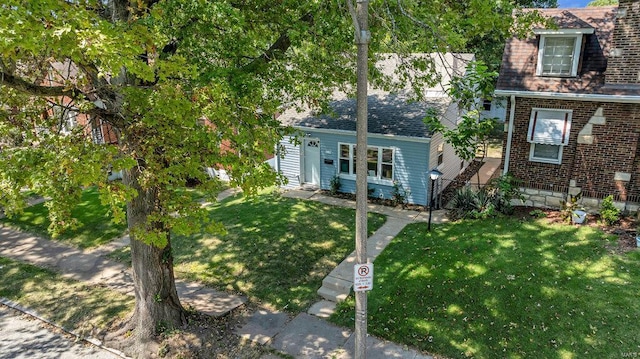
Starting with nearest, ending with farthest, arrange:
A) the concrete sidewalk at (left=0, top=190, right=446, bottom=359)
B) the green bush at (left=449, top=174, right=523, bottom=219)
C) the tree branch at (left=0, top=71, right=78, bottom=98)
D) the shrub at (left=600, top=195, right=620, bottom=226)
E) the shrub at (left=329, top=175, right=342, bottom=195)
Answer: the tree branch at (left=0, top=71, right=78, bottom=98)
the concrete sidewalk at (left=0, top=190, right=446, bottom=359)
the shrub at (left=600, top=195, right=620, bottom=226)
the green bush at (left=449, top=174, right=523, bottom=219)
the shrub at (left=329, top=175, right=342, bottom=195)

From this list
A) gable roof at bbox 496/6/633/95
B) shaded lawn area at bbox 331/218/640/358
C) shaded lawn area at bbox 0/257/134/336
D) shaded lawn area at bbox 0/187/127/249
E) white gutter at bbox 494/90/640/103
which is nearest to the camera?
shaded lawn area at bbox 331/218/640/358

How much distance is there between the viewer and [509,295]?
30.2 feet

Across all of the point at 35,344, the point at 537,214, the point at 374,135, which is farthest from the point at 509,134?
the point at 35,344

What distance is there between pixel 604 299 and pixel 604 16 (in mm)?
9305

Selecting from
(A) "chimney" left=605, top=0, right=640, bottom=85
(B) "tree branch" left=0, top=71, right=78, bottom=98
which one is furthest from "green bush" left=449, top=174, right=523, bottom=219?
(B) "tree branch" left=0, top=71, right=78, bottom=98

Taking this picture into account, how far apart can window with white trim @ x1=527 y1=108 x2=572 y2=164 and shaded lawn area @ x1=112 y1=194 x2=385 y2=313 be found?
5481mm

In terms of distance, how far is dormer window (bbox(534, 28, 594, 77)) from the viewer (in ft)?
41.8

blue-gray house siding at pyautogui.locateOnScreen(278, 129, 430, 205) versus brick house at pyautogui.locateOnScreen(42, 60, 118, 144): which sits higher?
brick house at pyautogui.locateOnScreen(42, 60, 118, 144)

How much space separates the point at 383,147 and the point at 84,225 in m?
10.9

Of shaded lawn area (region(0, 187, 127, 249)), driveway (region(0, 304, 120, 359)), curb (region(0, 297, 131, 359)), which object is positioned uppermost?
shaded lawn area (region(0, 187, 127, 249))

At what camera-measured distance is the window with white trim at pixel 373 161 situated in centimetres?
1558

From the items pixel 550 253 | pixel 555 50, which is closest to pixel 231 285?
pixel 550 253

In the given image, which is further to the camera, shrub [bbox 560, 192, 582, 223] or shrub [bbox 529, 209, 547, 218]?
shrub [bbox 529, 209, 547, 218]

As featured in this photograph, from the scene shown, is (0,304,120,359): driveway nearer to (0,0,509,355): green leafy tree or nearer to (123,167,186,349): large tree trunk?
(123,167,186,349): large tree trunk
